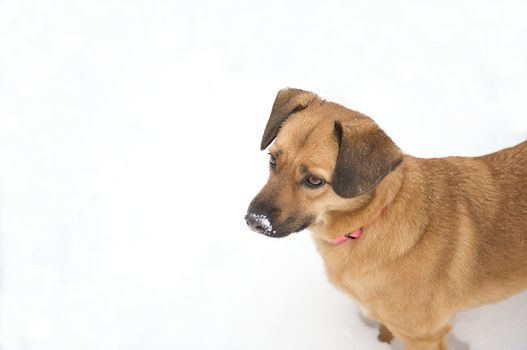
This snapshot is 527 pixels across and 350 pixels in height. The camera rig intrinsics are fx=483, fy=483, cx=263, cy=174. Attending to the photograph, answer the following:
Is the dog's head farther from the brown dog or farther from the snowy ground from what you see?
the snowy ground

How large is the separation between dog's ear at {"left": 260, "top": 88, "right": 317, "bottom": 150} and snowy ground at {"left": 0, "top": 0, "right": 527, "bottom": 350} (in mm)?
1739

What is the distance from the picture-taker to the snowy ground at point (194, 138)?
4.79 metres

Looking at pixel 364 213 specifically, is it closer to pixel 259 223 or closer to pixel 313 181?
pixel 313 181

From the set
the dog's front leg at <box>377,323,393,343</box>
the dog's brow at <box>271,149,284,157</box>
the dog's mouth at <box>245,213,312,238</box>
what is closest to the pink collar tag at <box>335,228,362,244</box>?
the dog's mouth at <box>245,213,312,238</box>

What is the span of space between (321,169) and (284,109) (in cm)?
76

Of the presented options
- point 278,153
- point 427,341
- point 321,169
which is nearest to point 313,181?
point 321,169

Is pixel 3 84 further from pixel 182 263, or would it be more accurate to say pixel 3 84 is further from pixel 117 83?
pixel 182 263

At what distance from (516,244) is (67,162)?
196 inches

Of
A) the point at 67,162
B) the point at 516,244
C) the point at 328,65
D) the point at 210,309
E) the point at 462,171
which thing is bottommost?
the point at 210,309

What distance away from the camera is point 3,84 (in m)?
6.73

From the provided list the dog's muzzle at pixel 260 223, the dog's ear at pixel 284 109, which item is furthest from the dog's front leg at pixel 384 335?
the dog's ear at pixel 284 109

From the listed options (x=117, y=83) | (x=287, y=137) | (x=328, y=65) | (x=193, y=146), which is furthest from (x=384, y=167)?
(x=117, y=83)

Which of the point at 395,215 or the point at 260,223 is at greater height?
the point at 395,215

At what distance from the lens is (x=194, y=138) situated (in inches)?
248
